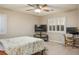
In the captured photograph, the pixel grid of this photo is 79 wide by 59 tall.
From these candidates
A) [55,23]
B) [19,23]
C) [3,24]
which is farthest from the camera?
[55,23]

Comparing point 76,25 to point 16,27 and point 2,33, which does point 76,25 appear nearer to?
point 16,27

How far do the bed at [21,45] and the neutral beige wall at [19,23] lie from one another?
12 centimetres

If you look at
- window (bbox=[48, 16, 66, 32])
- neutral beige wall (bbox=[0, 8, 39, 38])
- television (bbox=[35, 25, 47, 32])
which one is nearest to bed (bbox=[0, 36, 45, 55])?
neutral beige wall (bbox=[0, 8, 39, 38])

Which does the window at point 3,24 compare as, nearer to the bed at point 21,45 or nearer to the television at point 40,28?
the bed at point 21,45

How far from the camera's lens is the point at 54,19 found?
265 cm

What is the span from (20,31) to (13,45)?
0.35 m

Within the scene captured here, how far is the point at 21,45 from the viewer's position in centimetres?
242

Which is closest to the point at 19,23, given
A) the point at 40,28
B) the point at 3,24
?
the point at 3,24

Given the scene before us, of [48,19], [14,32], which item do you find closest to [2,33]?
[14,32]

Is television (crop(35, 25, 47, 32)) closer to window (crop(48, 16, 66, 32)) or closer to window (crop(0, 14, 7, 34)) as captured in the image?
window (crop(48, 16, 66, 32))

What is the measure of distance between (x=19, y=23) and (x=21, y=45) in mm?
489

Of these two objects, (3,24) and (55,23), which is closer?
(3,24)

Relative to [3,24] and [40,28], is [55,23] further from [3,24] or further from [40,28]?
[3,24]

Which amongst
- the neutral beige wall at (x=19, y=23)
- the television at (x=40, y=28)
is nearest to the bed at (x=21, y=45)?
the neutral beige wall at (x=19, y=23)
